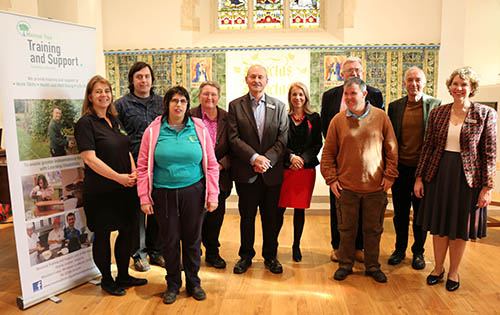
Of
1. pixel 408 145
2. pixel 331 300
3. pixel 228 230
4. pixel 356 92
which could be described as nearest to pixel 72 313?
pixel 331 300

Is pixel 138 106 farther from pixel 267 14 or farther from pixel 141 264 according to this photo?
pixel 267 14

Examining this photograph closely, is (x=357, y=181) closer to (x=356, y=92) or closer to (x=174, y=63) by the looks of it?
(x=356, y=92)

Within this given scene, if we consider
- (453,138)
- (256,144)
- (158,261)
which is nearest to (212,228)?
(158,261)

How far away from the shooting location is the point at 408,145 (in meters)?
3.34

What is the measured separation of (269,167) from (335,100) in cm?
97

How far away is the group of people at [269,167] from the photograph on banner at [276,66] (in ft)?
7.70

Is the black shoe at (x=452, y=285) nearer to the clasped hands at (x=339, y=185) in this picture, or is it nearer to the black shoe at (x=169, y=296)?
the clasped hands at (x=339, y=185)

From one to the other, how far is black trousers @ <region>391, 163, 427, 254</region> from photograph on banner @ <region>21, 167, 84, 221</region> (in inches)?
106

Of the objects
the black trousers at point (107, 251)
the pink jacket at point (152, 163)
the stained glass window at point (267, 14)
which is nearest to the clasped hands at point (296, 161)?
the pink jacket at point (152, 163)

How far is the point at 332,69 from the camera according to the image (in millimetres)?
5770

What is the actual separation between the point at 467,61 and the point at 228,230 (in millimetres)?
4527

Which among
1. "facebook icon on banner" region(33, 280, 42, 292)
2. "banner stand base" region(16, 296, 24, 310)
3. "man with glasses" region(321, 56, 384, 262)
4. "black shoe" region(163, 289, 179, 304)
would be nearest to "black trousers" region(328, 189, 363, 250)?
"man with glasses" region(321, 56, 384, 262)

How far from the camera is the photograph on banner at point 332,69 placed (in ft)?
18.9

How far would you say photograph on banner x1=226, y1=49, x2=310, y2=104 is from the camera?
5.85 metres
